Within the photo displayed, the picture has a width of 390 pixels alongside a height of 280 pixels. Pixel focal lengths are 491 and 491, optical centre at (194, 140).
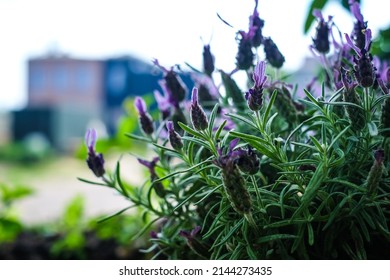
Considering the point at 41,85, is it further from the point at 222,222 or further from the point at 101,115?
the point at 222,222

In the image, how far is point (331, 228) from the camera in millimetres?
422

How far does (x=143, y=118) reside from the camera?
0.51 meters

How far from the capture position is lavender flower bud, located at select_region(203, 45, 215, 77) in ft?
1.67

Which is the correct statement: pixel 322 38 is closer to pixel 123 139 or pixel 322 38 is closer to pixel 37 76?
pixel 123 139

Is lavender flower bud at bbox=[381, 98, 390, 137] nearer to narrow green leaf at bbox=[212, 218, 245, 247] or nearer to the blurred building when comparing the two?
narrow green leaf at bbox=[212, 218, 245, 247]

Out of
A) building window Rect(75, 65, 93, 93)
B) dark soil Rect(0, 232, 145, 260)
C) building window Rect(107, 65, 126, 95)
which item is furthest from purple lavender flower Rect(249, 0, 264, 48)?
building window Rect(75, 65, 93, 93)

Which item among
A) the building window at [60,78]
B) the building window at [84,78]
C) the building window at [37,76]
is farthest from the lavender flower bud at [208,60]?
the building window at [60,78]

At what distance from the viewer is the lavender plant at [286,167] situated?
14.9 inches

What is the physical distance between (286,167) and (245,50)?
0.14 metres

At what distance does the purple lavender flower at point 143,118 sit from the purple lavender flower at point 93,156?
0.05 metres

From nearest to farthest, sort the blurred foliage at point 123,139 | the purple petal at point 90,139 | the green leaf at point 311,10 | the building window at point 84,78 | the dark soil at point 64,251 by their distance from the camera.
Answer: the purple petal at point 90,139, the green leaf at point 311,10, the blurred foliage at point 123,139, the dark soil at point 64,251, the building window at point 84,78

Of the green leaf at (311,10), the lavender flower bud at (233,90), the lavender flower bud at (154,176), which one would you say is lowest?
the lavender flower bud at (154,176)

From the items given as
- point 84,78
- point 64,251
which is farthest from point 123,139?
point 84,78

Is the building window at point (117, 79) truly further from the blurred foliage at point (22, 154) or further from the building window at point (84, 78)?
the blurred foliage at point (22, 154)
